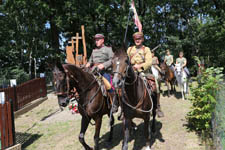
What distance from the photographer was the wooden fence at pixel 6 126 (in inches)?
199

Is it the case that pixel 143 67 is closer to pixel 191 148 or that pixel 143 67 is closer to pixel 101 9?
pixel 191 148

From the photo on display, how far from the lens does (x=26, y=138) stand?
676cm

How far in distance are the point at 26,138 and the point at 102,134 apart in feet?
9.65

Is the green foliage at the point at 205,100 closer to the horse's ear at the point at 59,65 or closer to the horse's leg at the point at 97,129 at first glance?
the horse's leg at the point at 97,129

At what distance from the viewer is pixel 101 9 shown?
2125 centimetres

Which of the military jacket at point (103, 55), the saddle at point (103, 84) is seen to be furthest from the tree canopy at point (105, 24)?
the saddle at point (103, 84)

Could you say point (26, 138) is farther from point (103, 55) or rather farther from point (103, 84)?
point (103, 55)

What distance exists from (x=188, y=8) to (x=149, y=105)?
29.0 meters

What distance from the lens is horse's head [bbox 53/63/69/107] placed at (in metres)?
3.85

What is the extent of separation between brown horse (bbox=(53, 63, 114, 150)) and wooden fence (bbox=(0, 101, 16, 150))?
7.36 ft

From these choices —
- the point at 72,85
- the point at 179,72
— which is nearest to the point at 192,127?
the point at 72,85

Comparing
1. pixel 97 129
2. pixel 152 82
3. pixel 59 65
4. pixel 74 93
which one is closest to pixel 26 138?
pixel 97 129

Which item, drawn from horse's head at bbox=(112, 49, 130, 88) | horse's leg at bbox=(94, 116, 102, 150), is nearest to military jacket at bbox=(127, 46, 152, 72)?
horse's head at bbox=(112, 49, 130, 88)

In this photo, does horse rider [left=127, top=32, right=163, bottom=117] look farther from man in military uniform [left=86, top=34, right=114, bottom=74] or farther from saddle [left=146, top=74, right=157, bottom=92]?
man in military uniform [left=86, top=34, right=114, bottom=74]
